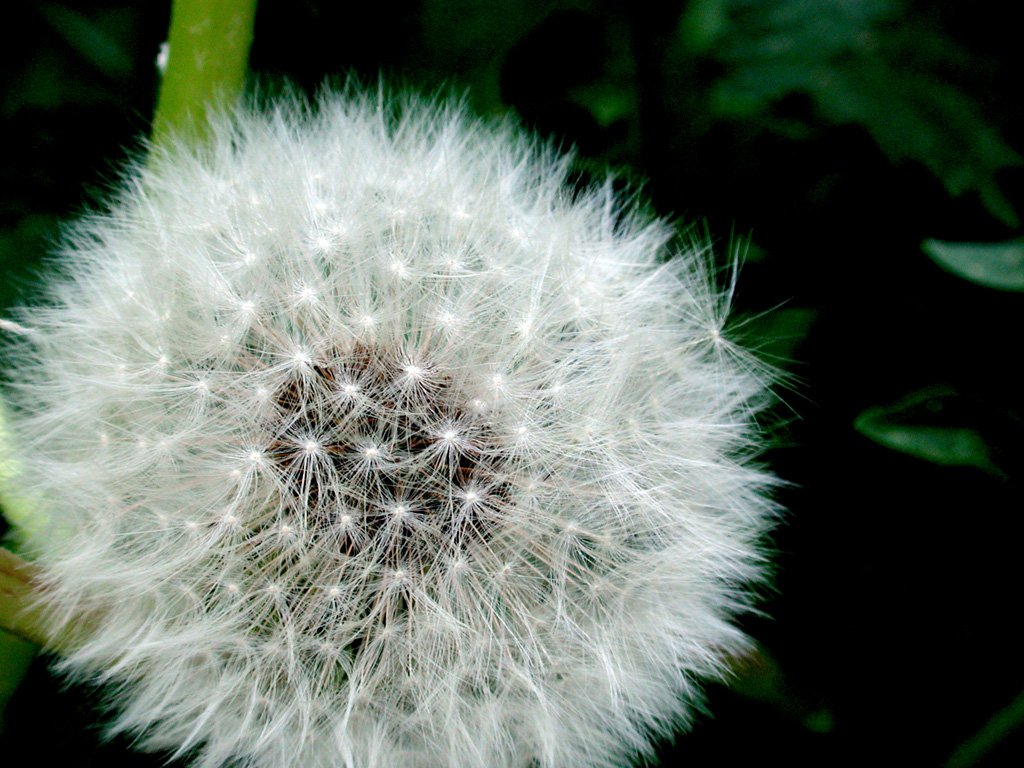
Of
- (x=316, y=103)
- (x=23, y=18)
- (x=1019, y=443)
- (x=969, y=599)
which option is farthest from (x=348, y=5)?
(x=969, y=599)

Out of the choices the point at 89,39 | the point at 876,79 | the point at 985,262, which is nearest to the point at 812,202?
the point at 876,79

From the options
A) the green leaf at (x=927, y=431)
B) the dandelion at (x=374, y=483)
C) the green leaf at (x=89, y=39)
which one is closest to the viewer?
the dandelion at (x=374, y=483)

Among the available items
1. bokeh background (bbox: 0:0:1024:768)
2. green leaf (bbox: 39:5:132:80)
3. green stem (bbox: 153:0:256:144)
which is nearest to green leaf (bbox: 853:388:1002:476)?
bokeh background (bbox: 0:0:1024:768)

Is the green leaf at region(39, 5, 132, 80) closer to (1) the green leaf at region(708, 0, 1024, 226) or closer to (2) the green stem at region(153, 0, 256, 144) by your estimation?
(2) the green stem at region(153, 0, 256, 144)

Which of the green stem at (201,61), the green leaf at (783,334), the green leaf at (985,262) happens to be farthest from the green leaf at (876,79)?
the green stem at (201,61)

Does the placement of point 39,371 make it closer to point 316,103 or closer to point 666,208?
point 316,103

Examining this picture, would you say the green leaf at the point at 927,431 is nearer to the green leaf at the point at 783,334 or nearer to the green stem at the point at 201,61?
the green leaf at the point at 783,334
